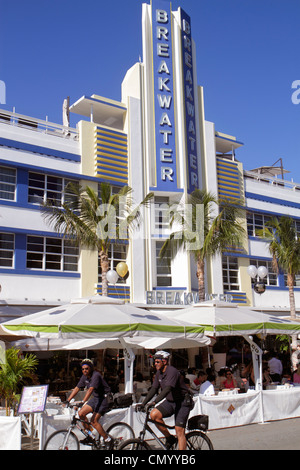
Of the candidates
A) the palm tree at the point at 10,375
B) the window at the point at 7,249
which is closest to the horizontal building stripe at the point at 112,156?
the window at the point at 7,249

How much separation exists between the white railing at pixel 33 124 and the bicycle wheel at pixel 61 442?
15.9 m

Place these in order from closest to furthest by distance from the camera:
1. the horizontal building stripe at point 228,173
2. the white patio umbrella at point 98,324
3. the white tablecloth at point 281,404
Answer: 1. the white patio umbrella at point 98,324
2. the white tablecloth at point 281,404
3. the horizontal building stripe at point 228,173

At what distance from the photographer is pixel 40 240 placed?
70.0 ft

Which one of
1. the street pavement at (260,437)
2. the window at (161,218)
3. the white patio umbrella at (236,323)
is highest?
the window at (161,218)

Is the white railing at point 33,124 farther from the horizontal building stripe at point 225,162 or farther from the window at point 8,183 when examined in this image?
the horizontal building stripe at point 225,162

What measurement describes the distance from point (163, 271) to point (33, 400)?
16781 mm

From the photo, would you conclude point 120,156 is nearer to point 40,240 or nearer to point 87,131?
point 87,131

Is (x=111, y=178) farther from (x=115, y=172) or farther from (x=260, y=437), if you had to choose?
(x=260, y=437)

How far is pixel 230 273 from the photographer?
27562mm

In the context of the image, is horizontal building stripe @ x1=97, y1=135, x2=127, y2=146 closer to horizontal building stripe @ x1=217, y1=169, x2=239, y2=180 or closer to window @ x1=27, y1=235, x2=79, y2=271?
window @ x1=27, y1=235, x2=79, y2=271

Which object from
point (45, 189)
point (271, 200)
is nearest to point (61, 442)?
point (45, 189)

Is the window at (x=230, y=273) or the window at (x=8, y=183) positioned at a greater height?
the window at (x=8, y=183)

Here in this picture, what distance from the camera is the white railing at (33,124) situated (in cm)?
2138

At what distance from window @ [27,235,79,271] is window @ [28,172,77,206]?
1693mm
